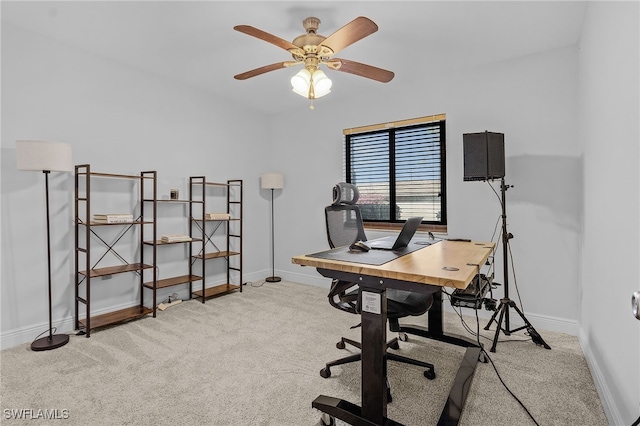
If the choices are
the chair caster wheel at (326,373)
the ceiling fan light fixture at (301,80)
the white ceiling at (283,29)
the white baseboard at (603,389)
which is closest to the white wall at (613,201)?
the white baseboard at (603,389)

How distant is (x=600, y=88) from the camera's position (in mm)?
1959

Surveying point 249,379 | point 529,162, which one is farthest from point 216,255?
point 529,162

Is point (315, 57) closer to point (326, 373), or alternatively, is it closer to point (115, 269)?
point (326, 373)

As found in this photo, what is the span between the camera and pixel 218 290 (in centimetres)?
400

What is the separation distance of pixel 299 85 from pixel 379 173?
1.93 metres

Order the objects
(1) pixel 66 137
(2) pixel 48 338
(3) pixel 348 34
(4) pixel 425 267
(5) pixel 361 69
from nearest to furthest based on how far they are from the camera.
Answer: (4) pixel 425 267, (3) pixel 348 34, (5) pixel 361 69, (2) pixel 48 338, (1) pixel 66 137

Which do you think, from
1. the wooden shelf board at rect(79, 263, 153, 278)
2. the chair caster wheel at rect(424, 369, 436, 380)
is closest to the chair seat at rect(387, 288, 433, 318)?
the chair caster wheel at rect(424, 369, 436, 380)

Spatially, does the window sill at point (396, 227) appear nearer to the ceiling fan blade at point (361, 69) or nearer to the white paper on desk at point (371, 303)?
the ceiling fan blade at point (361, 69)

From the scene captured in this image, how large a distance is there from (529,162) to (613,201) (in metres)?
1.46

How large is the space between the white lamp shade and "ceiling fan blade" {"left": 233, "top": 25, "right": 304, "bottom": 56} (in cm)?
171

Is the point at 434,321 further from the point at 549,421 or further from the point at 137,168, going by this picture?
the point at 137,168

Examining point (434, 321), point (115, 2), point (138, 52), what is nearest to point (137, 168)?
point (138, 52)

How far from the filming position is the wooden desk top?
1279 mm

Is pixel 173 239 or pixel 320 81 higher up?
pixel 320 81
